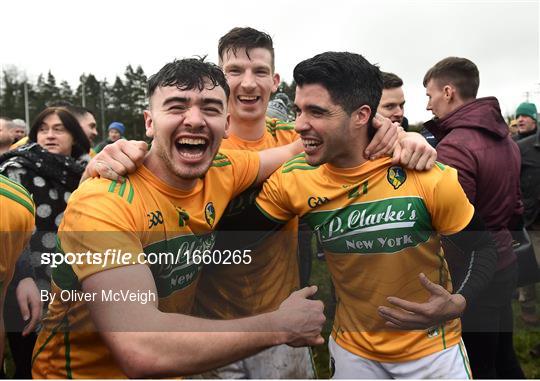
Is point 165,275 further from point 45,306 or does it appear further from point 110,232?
point 45,306

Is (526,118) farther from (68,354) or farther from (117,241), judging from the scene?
(68,354)

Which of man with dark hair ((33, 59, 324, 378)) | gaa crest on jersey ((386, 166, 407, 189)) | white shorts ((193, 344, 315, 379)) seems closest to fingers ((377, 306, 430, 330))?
man with dark hair ((33, 59, 324, 378))

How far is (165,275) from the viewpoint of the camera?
92.4 inches

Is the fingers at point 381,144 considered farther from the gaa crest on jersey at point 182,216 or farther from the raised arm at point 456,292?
the gaa crest on jersey at point 182,216

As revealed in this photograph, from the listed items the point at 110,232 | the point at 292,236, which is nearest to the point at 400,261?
the point at 292,236

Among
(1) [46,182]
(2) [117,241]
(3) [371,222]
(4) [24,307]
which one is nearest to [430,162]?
(3) [371,222]

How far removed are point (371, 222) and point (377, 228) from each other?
0.04 meters

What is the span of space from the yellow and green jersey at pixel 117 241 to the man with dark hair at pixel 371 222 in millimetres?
453

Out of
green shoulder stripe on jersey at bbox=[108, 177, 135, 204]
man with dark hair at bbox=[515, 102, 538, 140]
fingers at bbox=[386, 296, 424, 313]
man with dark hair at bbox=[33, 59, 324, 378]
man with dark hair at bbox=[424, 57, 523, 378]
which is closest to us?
man with dark hair at bbox=[33, 59, 324, 378]

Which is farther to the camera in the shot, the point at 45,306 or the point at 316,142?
the point at 45,306

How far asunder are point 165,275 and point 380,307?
1.09 m

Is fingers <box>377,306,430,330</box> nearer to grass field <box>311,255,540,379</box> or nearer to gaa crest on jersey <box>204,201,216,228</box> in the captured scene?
gaa crest on jersey <box>204,201,216,228</box>

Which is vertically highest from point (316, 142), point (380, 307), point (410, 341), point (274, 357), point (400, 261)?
point (316, 142)

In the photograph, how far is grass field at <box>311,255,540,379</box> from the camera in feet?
14.5
